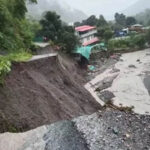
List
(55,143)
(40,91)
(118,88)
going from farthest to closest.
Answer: (118,88) → (40,91) → (55,143)

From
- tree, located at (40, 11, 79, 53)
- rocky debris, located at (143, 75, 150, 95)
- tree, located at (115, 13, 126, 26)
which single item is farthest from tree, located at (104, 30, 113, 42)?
tree, located at (115, 13, 126, 26)

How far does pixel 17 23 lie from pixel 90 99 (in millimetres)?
7203

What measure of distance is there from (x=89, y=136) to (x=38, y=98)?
4.96 meters

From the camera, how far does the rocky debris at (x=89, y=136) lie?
277 inches

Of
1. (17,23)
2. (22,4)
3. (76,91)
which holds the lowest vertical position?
(76,91)

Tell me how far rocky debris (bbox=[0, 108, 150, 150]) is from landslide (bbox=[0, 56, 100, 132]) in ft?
4.25

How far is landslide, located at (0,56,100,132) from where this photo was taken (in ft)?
30.5

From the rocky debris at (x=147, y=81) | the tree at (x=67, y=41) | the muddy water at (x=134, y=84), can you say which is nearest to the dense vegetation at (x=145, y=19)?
the muddy water at (x=134, y=84)

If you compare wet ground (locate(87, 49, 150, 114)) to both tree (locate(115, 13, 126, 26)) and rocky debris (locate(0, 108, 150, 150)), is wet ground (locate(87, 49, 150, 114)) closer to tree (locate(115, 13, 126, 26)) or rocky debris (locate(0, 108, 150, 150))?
rocky debris (locate(0, 108, 150, 150))

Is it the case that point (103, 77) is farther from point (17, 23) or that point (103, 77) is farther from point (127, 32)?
point (127, 32)

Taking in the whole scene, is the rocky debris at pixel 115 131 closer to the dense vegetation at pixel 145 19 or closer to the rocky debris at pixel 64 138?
the rocky debris at pixel 64 138

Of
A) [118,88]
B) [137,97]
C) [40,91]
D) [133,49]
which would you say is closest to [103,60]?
[133,49]

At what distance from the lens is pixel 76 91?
53.5ft

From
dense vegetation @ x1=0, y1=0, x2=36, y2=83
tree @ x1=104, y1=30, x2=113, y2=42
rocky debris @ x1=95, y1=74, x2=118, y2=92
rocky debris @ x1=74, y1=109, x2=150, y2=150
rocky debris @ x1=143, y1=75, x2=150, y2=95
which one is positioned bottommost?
rocky debris @ x1=143, y1=75, x2=150, y2=95
